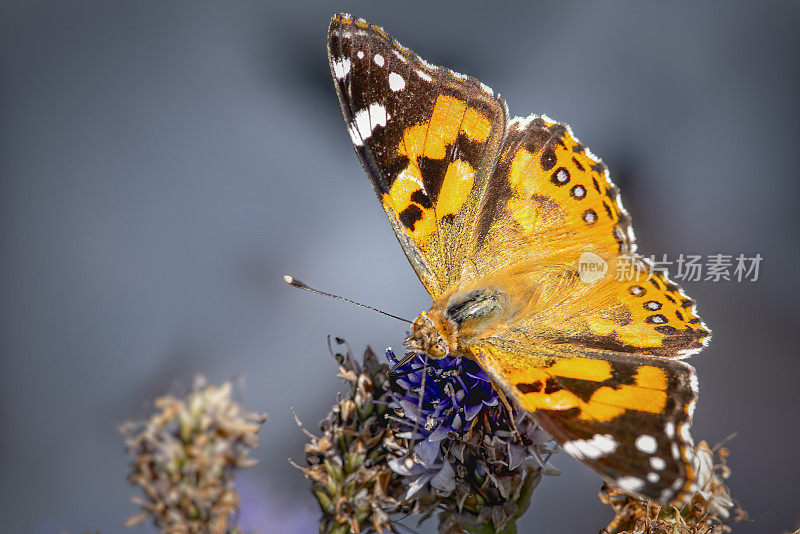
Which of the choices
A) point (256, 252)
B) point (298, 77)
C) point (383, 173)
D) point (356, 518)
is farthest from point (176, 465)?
point (298, 77)

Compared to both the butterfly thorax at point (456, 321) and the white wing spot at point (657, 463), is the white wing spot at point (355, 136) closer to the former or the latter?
the butterfly thorax at point (456, 321)

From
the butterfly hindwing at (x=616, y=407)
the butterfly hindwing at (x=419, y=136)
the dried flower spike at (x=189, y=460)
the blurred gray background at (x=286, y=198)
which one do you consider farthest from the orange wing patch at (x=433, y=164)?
the dried flower spike at (x=189, y=460)

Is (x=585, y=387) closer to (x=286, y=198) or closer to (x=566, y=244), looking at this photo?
(x=566, y=244)

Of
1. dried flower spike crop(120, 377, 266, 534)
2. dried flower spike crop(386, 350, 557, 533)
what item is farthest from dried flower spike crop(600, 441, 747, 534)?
dried flower spike crop(120, 377, 266, 534)

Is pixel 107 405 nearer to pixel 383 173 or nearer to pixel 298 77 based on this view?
pixel 383 173

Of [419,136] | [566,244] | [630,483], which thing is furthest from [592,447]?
[419,136]
